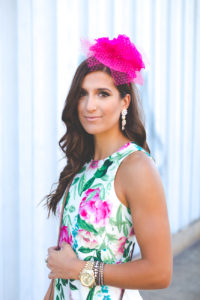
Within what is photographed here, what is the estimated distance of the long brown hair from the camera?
5.14 ft

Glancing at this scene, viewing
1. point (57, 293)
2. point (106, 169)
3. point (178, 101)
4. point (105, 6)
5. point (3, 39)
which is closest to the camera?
point (106, 169)

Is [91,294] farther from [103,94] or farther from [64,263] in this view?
[103,94]

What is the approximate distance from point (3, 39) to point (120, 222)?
1.54 metres

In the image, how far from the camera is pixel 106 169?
1487mm

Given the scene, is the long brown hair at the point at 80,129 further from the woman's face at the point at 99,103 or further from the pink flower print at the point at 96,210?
the pink flower print at the point at 96,210

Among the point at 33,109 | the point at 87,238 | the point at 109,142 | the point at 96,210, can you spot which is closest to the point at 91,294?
the point at 87,238

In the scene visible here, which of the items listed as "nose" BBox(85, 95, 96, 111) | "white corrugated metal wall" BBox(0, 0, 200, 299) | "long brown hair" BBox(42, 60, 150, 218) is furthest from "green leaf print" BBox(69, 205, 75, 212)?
"white corrugated metal wall" BBox(0, 0, 200, 299)

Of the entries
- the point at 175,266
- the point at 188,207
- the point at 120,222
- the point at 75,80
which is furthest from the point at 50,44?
the point at 188,207

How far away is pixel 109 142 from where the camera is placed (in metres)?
1.60

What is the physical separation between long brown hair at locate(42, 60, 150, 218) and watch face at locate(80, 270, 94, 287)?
512 mm

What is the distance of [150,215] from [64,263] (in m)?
0.40

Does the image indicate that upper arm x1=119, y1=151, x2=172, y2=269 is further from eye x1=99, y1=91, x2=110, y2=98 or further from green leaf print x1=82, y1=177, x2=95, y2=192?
eye x1=99, y1=91, x2=110, y2=98

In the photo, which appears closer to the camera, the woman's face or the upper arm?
the upper arm

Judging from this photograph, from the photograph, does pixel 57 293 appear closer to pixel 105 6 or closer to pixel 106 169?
pixel 106 169
